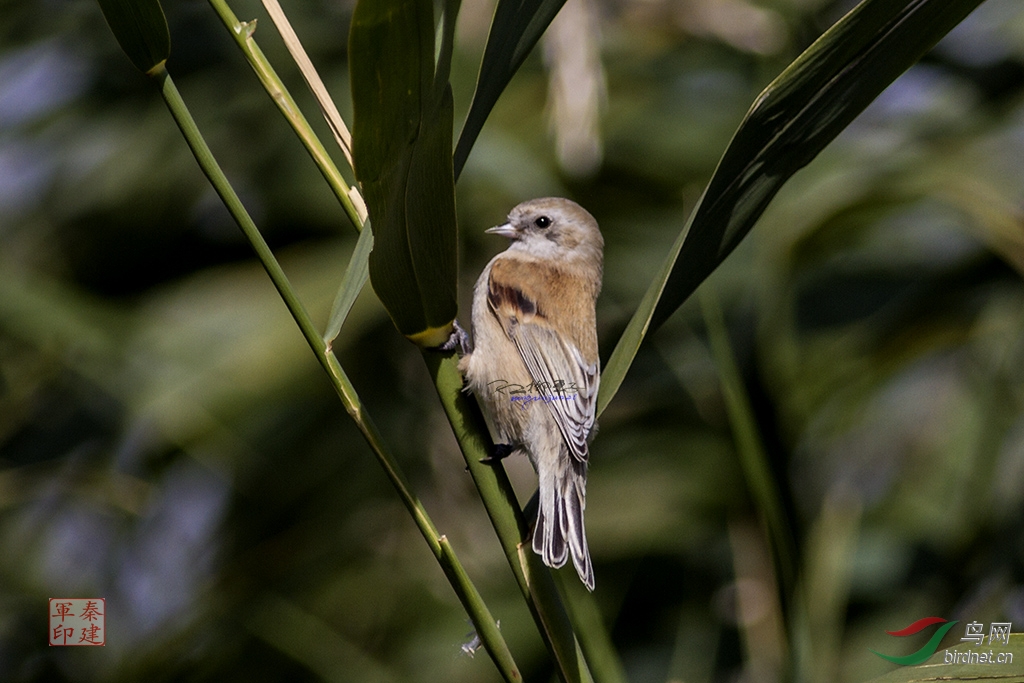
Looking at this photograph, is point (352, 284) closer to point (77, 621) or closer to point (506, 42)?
point (506, 42)

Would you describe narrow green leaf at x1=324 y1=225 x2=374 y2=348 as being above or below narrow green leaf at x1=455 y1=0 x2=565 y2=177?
below

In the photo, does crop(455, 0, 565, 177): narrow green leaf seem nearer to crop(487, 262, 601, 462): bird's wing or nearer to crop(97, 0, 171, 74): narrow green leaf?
crop(97, 0, 171, 74): narrow green leaf

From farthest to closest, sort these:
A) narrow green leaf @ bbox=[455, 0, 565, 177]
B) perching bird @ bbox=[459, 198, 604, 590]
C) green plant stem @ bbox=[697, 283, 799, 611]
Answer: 1. perching bird @ bbox=[459, 198, 604, 590]
2. green plant stem @ bbox=[697, 283, 799, 611]
3. narrow green leaf @ bbox=[455, 0, 565, 177]

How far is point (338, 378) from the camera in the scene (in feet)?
3.33

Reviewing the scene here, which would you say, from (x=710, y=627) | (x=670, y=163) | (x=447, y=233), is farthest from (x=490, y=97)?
(x=670, y=163)

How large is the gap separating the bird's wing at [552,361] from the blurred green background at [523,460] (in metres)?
0.47

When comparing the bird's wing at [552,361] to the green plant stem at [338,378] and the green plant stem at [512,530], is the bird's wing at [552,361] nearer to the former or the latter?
the green plant stem at [512,530]

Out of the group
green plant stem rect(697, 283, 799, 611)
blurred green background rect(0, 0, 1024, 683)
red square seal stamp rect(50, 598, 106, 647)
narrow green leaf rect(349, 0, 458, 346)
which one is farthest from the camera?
blurred green background rect(0, 0, 1024, 683)

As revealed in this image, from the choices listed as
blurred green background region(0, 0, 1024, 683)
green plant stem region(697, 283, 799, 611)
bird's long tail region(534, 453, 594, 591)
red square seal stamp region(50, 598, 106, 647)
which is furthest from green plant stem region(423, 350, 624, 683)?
red square seal stamp region(50, 598, 106, 647)

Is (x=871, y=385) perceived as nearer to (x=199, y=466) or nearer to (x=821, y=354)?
(x=821, y=354)

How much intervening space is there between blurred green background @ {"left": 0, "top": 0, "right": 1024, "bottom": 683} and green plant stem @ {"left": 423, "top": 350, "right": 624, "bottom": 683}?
1.32m

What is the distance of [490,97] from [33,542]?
2.58 meters

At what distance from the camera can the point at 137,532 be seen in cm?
282

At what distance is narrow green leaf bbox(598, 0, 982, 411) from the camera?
0.95 meters
